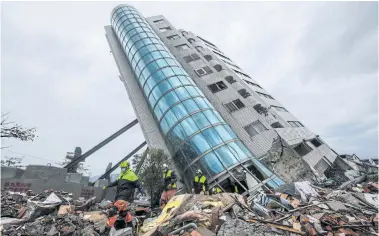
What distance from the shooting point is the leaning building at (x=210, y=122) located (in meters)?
14.3

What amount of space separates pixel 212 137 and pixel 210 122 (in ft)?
4.27

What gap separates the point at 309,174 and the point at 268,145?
3202 mm

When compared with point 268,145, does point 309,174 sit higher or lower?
lower

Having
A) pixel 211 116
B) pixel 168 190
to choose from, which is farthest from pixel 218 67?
pixel 168 190

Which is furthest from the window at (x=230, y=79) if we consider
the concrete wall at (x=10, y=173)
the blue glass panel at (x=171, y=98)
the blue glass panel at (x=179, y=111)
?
the concrete wall at (x=10, y=173)

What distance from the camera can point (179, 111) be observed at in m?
17.0

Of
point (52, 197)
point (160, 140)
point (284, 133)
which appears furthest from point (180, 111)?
point (52, 197)

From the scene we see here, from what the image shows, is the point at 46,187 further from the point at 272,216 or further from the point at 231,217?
the point at 272,216

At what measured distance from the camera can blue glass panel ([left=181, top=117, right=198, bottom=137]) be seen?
15.9m

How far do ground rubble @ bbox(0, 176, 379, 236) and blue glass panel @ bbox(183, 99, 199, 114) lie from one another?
33.3ft

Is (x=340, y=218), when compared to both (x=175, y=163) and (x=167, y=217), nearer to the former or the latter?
(x=167, y=217)

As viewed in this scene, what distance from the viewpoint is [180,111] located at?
1694 centimetres

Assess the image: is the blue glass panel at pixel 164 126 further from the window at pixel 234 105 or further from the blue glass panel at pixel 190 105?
the window at pixel 234 105

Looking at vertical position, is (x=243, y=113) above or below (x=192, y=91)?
below
